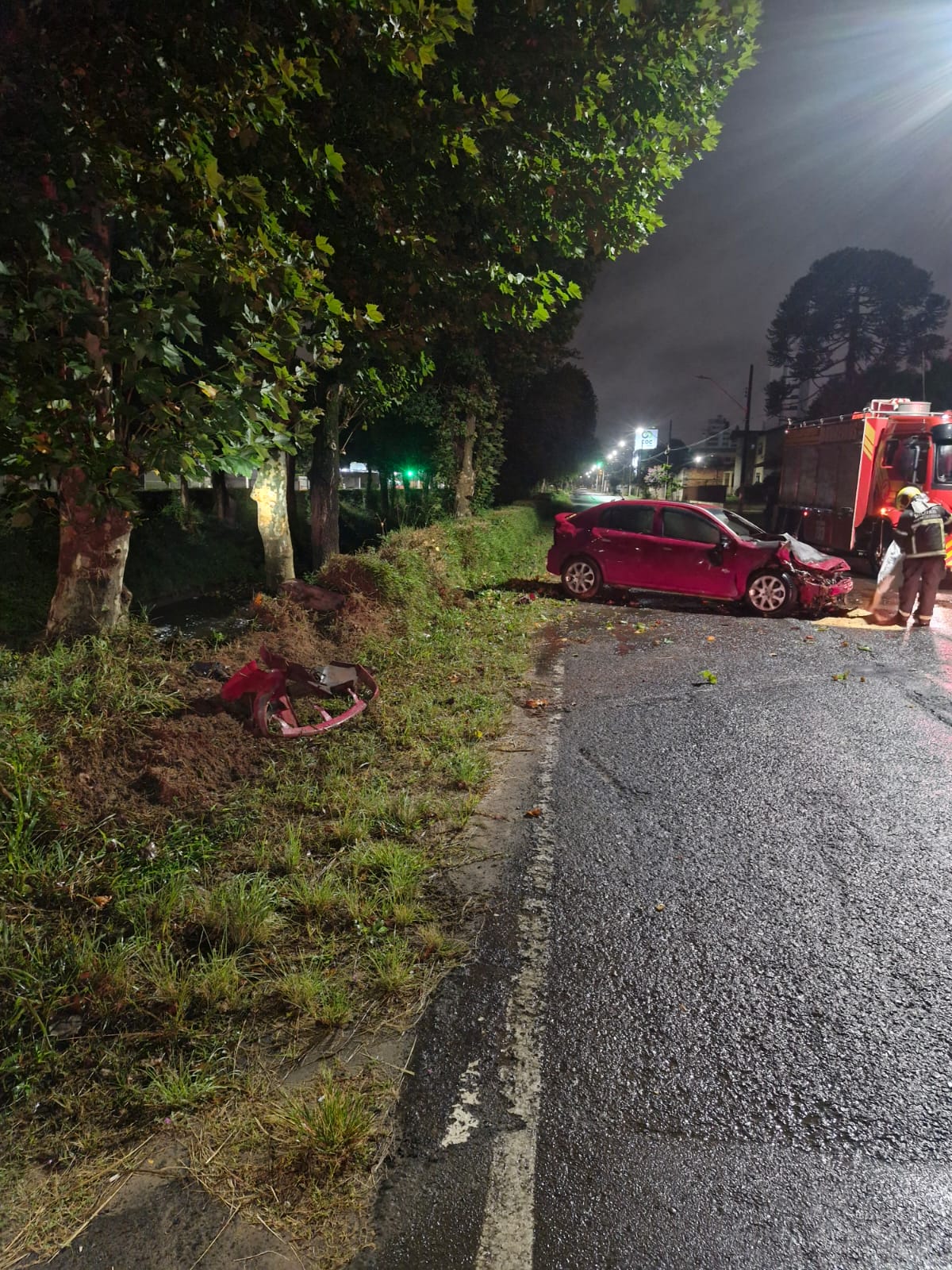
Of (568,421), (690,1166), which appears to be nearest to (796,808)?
(690,1166)

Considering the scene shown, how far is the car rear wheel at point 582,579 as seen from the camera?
1230 centimetres

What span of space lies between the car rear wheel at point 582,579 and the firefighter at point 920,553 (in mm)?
4436

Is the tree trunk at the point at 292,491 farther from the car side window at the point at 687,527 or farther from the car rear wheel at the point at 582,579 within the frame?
the car side window at the point at 687,527

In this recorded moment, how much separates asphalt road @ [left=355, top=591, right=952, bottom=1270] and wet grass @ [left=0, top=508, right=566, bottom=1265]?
30 centimetres

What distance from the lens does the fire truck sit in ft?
46.8

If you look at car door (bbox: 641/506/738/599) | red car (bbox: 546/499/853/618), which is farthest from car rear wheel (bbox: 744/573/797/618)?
car door (bbox: 641/506/738/599)

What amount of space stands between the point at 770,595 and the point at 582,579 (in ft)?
10.2

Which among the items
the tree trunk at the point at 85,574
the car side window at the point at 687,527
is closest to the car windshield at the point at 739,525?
the car side window at the point at 687,527

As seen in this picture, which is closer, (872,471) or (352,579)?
(352,579)

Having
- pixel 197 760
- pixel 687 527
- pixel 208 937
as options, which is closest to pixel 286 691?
pixel 197 760

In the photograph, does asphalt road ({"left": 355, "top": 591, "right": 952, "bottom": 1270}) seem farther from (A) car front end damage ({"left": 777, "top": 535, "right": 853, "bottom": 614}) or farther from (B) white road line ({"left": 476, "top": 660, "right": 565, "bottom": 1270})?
(A) car front end damage ({"left": 777, "top": 535, "right": 853, "bottom": 614})

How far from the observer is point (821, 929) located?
3.33 metres

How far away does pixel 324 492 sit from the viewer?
1870 cm

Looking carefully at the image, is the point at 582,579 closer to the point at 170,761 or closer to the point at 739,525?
the point at 739,525
